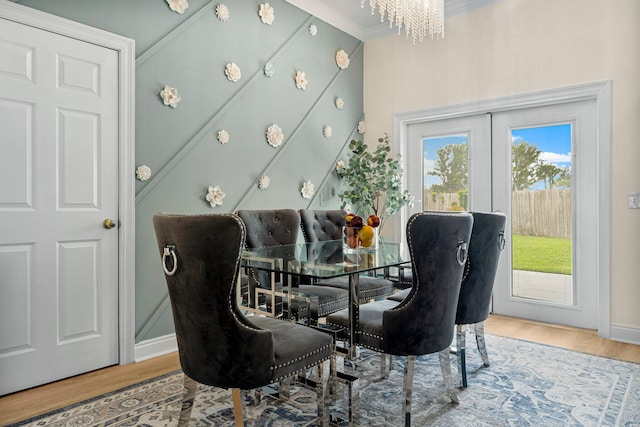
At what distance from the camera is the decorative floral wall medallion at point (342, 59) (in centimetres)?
445

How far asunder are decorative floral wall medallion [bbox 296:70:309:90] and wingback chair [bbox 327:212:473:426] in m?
2.58

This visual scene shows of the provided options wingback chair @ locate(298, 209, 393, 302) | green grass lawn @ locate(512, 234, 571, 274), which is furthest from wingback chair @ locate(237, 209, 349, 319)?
green grass lawn @ locate(512, 234, 571, 274)

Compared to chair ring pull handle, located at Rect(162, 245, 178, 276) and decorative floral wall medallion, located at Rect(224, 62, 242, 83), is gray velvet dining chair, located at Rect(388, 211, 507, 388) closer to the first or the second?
chair ring pull handle, located at Rect(162, 245, 178, 276)

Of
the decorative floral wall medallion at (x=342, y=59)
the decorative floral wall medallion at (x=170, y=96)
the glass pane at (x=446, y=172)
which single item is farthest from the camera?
the decorative floral wall medallion at (x=342, y=59)

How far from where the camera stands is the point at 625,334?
3186mm

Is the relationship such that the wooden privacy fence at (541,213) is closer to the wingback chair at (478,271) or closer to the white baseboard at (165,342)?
the white baseboard at (165,342)

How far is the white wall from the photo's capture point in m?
3.18

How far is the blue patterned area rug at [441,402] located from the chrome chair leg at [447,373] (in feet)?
0.18

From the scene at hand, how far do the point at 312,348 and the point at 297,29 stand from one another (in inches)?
127

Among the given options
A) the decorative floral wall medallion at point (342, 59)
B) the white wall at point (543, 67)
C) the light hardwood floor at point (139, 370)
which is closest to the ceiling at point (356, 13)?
the white wall at point (543, 67)

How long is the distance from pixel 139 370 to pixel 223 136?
178 centimetres

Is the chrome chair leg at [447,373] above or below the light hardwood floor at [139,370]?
above

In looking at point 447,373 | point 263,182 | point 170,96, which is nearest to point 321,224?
point 263,182

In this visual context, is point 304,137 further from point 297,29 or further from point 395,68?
point 395,68
